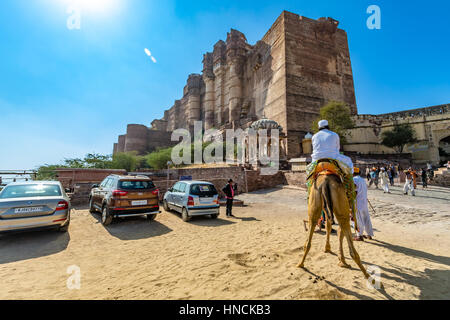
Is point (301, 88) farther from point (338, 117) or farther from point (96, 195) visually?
point (96, 195)

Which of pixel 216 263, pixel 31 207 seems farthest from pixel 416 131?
pixel 31 207

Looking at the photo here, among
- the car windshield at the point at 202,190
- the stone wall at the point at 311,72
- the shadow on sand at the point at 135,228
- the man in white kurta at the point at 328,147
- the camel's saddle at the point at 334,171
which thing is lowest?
the shadow on sand at the point at 135,228

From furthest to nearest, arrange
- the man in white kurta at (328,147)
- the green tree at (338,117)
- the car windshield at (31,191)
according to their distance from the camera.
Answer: the green tree at (338,117) → the car windshield at (31,191) → the man in white kurta at (328,147)

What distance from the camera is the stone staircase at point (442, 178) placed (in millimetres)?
13922

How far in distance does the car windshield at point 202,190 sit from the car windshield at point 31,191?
4.12 m

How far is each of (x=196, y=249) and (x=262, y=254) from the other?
1.52m

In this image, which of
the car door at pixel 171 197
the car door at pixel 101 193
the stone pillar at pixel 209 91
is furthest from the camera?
the stone pillar at pixel 209 91

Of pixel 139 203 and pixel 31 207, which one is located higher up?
pixel 31 207

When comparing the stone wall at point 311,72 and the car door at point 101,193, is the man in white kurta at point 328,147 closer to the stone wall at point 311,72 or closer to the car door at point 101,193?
the car door at point 101,193

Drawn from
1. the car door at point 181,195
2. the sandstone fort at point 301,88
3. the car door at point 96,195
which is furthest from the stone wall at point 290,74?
the car door at point 96,195

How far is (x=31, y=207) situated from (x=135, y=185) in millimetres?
2644

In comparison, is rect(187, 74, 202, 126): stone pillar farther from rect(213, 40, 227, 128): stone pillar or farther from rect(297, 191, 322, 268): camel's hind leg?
rect(297, 191, 322, 268): camel's hind leg

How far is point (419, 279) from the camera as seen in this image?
300cm

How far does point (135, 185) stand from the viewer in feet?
22.6
